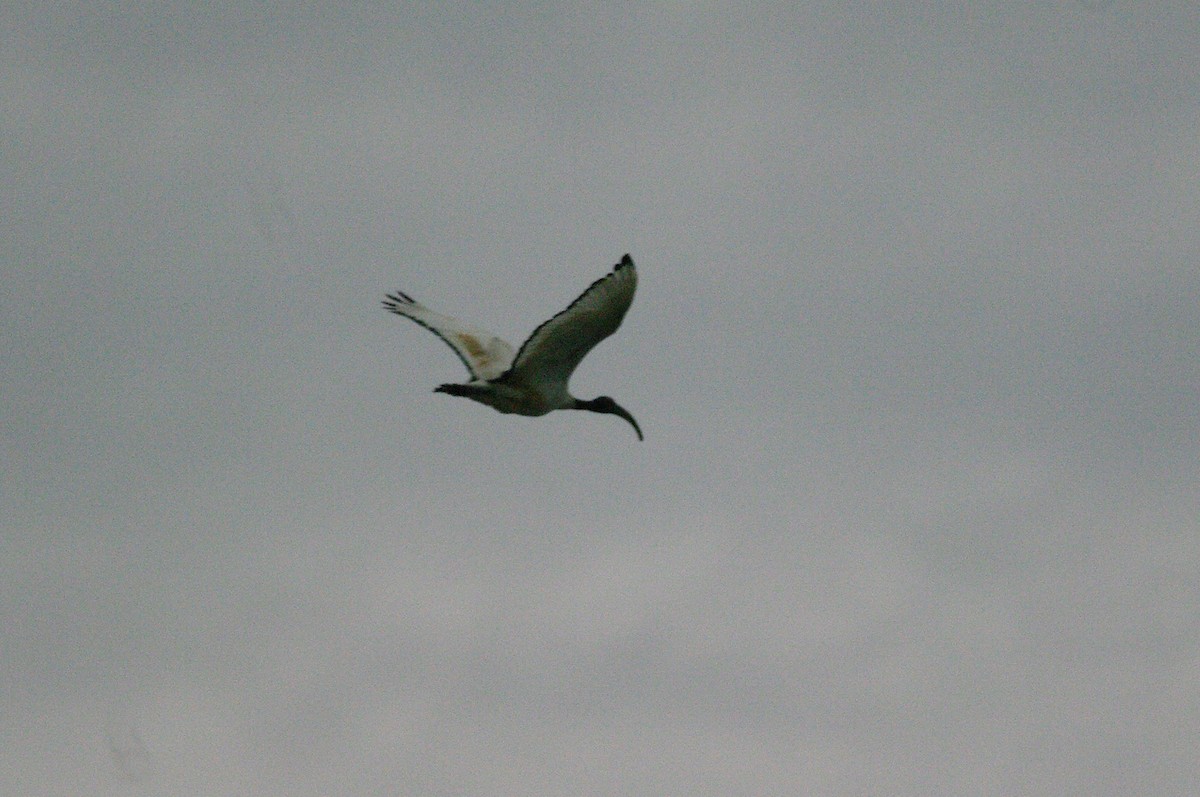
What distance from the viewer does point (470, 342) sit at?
32969mm

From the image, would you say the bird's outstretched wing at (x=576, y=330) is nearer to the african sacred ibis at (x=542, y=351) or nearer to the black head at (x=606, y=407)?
the african sacred ibis at (x=542, y=351)

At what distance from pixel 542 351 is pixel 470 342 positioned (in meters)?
3.83

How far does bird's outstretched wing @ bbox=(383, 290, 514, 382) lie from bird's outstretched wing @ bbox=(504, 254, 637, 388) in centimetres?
120

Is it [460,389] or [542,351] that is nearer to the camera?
[542,351]

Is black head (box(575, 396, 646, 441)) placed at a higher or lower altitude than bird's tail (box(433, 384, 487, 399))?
higher

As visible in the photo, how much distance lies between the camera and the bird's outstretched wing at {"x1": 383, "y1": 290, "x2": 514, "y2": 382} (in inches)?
1254

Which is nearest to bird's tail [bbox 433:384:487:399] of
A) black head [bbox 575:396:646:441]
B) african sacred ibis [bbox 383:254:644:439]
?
african sacred ibis [bbox 383:254:644:439]

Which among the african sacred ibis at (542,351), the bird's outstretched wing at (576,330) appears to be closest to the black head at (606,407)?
the african sacred ibis at (542,351)

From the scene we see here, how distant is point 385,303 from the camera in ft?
117

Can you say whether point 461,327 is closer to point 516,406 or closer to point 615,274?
point 516,406

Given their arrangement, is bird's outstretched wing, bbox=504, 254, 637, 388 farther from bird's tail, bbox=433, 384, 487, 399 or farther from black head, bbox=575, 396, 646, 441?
black head, bbox=575, 396, 646, 441

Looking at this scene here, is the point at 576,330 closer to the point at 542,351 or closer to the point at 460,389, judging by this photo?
the point at 542,351

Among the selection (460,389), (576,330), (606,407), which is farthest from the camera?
(606,407)

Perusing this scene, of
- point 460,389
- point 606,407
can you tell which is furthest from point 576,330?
point 606,407
